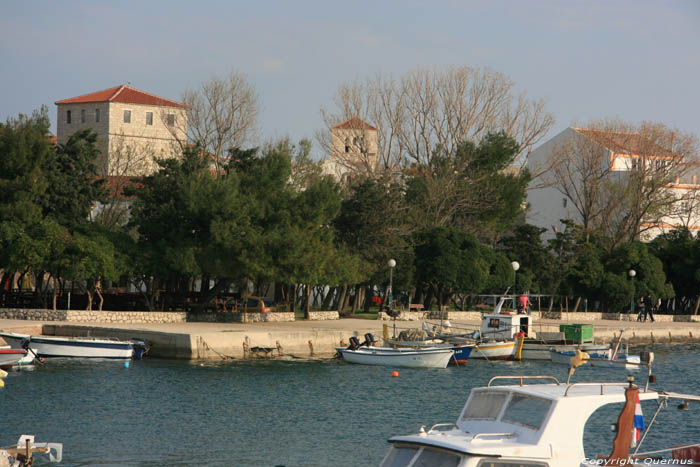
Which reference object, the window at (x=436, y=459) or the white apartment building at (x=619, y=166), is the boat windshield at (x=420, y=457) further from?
the white apartment building at (x=619, y=166)

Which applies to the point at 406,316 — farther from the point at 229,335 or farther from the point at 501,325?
the point at 229,335

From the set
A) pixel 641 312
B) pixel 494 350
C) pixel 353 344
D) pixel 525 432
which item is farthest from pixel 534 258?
pixel 525 432

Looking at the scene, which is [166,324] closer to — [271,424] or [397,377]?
[397,377]

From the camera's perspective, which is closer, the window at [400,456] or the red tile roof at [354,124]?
the window at [400,456]

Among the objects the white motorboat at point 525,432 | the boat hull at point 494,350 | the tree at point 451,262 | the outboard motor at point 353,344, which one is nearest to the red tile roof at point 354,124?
the tree at point 451,262

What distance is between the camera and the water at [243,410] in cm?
1744

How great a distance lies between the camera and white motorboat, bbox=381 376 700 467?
34.0 ft

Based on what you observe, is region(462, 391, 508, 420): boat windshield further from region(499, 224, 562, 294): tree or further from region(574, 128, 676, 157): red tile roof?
region(574, 128, 676, 157): red tile roof

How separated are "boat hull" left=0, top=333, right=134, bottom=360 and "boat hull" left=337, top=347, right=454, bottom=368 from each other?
839cm

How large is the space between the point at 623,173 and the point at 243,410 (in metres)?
51.0

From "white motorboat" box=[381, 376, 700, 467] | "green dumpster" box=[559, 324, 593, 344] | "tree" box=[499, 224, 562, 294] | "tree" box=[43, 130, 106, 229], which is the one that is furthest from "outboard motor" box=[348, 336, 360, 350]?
"tree" box=[499, 224, 562, 294]

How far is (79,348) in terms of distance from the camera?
101 feet

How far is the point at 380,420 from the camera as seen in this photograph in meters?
21.6

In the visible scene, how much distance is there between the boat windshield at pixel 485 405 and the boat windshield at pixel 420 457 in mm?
1803
